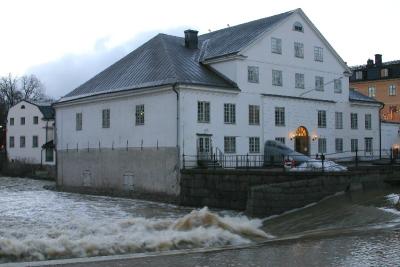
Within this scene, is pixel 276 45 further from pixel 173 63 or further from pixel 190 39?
pixel 173 63

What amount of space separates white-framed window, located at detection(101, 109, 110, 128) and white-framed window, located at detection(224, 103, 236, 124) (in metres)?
9.27

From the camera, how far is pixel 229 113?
128 ft

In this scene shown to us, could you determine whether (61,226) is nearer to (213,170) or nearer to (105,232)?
(105,232)

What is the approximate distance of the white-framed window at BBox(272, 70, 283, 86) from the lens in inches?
1658

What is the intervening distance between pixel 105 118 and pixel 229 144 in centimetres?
1010

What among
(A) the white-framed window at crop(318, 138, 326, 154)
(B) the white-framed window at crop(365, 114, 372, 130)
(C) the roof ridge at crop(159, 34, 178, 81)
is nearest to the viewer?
(C) the roof ridge at crop(159, 34, 178, 81)

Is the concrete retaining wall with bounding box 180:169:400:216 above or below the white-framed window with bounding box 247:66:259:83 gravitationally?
below

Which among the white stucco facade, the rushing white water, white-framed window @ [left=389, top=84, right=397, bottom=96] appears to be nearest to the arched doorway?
the white stucco facade

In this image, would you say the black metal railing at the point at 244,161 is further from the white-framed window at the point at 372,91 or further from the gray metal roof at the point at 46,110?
the white-framed window at the point at 372,91

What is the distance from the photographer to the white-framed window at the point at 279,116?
4178cm

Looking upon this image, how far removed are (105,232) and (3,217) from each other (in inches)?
396

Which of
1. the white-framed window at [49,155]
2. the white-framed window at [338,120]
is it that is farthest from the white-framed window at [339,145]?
the white-framed window at [49,155]

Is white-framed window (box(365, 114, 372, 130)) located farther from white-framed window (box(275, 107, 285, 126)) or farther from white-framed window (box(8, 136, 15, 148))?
A: white-framed window (box(8, 136, 15, 148))

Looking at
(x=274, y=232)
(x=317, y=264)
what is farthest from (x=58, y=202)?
(x=317, y=264)
